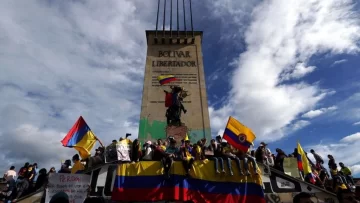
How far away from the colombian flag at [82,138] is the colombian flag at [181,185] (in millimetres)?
2628

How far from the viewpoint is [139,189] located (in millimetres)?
8984

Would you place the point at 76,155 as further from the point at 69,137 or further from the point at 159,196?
the point at 159,196

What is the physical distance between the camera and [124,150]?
10.2m

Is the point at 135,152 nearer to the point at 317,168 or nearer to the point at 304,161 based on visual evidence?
the point at 304,161

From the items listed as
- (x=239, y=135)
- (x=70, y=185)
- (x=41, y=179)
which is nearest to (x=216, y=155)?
(x=239, y=135)

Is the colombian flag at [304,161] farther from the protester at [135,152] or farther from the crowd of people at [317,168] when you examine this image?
the protester at [135,152]

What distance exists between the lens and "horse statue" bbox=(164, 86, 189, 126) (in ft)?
53.9

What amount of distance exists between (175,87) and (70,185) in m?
9.54

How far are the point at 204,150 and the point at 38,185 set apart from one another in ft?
22.4

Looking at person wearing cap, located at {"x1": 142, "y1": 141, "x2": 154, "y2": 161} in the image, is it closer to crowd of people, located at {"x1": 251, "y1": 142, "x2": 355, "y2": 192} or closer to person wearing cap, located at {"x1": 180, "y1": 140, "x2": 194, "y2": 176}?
person wearing cap, located at {"x1": 180, "y1": 140, "x2": 194, "y2": 176}

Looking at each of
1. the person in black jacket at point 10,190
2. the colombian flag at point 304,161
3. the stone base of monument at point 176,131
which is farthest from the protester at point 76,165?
the colombian flag at point 304,161

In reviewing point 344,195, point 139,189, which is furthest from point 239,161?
point 344,195

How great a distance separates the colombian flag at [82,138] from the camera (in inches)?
430

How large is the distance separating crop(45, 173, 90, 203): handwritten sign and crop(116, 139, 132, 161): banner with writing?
154 cm
